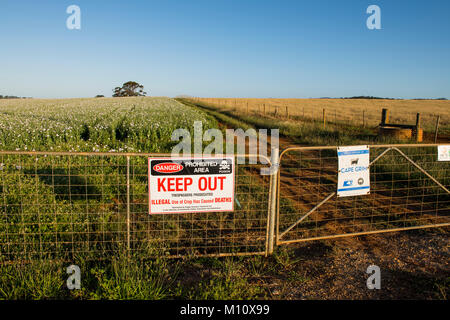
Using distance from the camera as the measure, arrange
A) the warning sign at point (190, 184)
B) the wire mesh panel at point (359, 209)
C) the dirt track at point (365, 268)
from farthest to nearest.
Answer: the wire mesh panel at point (359, 209)
the warning sign at point (190, 184)
the dirt track at point (365, 268)

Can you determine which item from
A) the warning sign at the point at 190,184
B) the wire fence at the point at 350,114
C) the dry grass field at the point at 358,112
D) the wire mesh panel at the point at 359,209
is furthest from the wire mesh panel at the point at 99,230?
the dry grass field at the point at 358,112

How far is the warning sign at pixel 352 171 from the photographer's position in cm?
472

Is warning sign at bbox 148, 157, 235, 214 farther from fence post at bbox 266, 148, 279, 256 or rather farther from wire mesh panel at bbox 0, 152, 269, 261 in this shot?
fence post at bbox 266, 148, 279, 256

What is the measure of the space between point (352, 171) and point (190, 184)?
99.0 inches

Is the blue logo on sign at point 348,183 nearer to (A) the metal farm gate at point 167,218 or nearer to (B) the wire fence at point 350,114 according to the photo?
(A) the metal farm gate at point 167,218

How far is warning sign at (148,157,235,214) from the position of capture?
409cm

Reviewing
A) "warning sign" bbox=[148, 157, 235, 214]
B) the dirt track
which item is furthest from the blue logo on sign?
"warning sign" bbox=[148, 157, 235, 214]

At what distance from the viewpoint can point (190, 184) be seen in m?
4.18

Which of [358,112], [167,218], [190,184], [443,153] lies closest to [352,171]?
[443,153]

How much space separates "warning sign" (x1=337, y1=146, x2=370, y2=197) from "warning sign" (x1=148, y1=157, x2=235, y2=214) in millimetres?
1741

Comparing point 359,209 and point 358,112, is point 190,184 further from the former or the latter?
point 358,112

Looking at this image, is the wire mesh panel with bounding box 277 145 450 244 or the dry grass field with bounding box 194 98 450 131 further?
the dry grass field with bounding box 194 98 450 131

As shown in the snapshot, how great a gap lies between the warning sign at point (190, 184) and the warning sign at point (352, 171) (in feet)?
5.71
